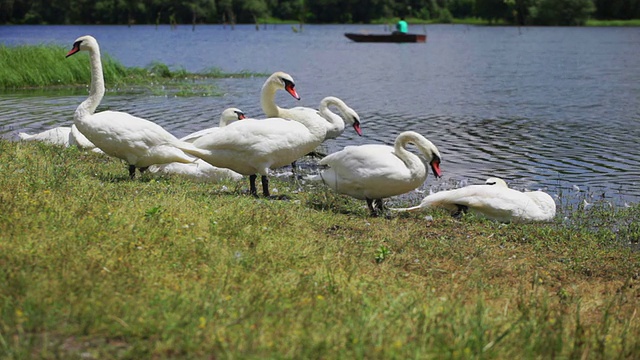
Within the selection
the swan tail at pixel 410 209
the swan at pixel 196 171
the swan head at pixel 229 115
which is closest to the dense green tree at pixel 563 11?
the swan head at pixel 229 115

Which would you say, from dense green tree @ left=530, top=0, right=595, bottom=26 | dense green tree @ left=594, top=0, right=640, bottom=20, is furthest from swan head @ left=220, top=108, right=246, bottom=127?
dense green tree @ left=594, top=0, right=640, bottom=20

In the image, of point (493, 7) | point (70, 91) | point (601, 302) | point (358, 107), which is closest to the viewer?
point (601, 302)

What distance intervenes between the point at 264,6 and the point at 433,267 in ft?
380

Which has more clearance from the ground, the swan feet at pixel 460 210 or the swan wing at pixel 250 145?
the swan wing at pixel 250 145

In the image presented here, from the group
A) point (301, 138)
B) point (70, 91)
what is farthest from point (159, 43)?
point (301, 138)

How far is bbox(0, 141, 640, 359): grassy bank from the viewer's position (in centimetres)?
437

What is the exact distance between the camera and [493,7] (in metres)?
105

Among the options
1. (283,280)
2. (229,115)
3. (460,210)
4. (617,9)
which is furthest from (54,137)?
(617,9)

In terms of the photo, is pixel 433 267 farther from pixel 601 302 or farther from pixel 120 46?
pixel 120 46

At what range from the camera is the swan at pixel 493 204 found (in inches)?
386

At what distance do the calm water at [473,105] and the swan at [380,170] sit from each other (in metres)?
3.44

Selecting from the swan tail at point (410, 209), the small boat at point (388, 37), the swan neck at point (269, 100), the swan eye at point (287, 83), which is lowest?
the small boat at point (388, 37)

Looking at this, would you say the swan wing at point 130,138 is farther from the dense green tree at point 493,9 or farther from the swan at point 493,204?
the dense green tree at point 493,9

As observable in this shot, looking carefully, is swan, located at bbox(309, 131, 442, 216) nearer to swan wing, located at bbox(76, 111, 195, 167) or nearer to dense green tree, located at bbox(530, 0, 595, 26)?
swan wing, located at bbox(76, 111, 195, 167)
